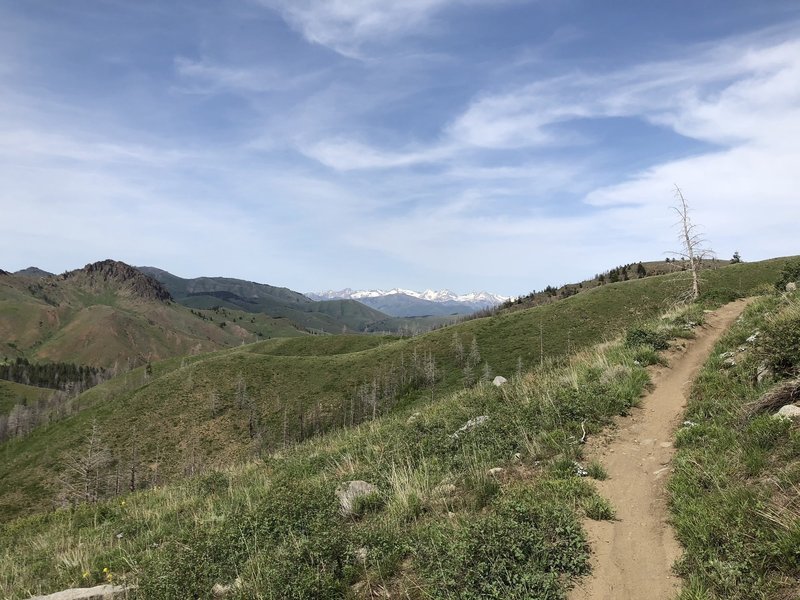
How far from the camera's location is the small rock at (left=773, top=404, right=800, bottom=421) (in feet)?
26.8

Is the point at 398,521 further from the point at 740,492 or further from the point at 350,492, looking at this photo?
the point at 740,492

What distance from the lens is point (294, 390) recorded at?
4648 inches

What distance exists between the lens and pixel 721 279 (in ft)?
298

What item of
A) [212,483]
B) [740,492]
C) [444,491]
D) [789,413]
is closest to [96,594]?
[444,491]

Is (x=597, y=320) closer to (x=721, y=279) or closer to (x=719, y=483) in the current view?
(x=721, y=279)

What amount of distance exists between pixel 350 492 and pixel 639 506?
6.34 metres

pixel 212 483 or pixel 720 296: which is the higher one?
pixel 720 296

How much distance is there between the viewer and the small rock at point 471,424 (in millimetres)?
13555

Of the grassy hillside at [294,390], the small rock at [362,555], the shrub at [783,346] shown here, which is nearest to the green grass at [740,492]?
the shrub at [783,346]

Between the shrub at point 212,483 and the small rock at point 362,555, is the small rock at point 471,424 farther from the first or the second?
the shrub at point 212,483

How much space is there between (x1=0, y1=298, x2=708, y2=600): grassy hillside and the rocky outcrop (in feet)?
1.15

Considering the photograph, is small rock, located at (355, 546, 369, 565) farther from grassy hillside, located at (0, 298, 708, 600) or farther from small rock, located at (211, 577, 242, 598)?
small rock, located at (211, 577, 242, 598)

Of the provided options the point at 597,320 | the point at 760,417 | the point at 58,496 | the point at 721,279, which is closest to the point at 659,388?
the point at 760,417

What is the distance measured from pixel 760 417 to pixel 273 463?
17.2m
